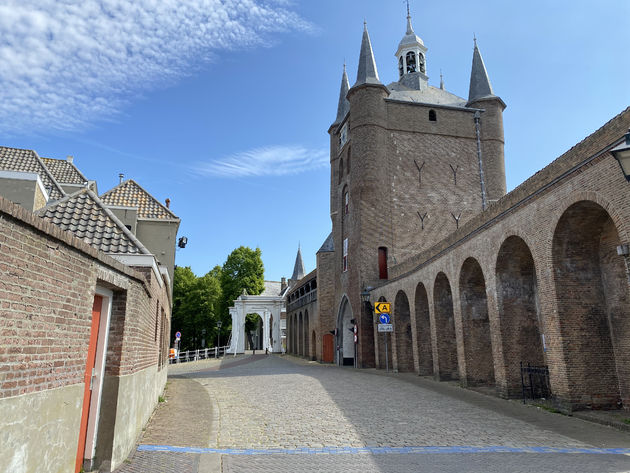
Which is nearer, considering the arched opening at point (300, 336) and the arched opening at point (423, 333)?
the arched opening at point (423, 333)

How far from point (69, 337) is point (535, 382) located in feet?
39.1

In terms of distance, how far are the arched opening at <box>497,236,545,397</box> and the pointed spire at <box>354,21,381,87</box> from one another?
20.2 meters

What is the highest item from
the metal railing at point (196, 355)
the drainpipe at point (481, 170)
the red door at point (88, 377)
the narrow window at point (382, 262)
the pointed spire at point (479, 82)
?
the pointed spire at point (479, 82)

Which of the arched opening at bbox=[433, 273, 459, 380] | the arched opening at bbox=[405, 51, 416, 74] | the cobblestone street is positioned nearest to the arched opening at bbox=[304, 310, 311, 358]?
the arched opening at bbox=[405, 51, 416, 74]

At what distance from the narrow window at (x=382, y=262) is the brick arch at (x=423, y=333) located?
8149mm

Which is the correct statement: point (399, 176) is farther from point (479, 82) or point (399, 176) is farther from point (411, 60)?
point (411, 60)

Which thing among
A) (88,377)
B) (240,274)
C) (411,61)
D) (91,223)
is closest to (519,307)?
(91,223)

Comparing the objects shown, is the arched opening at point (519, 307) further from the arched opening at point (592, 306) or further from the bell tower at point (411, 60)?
the bell tower at point (411, 60)

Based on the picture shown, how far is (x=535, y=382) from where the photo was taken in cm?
1212

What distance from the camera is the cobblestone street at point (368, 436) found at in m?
5.95

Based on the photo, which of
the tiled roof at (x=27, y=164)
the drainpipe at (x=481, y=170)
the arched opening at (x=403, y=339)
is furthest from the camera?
the drainpipe at (x=481, y=170)

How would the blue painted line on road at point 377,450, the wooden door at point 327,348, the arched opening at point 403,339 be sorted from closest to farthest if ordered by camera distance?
1. the blue painted line on road at point 377,450
2. the arched opening at point 403,339
3. the wooden door at point 327,348

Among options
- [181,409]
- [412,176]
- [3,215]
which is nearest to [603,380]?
[181,409]

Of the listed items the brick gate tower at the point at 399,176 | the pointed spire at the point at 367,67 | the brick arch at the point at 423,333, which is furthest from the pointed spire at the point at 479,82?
the brick arch at the point at 423,333
